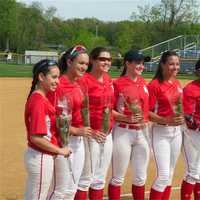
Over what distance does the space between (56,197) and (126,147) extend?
4.14ft

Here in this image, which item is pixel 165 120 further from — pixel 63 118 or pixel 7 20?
pixel 7 20

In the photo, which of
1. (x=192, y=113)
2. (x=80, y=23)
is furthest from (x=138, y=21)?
(x=192, y=113)

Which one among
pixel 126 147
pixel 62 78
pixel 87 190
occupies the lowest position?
pixel 87 190

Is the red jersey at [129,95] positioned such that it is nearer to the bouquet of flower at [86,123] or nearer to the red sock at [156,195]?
the bouquet of flower at [86,123]

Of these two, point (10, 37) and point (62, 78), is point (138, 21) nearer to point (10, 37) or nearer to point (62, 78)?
point (10, 37)

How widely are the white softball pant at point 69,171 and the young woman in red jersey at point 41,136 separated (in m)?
0.20

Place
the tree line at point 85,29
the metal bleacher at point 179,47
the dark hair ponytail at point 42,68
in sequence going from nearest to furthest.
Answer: the dark hair ponytail at point 42,68, the metal bleacher at point 179,47, the tree line at point 85,29

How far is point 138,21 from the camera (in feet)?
212

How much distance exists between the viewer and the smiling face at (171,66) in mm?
5480

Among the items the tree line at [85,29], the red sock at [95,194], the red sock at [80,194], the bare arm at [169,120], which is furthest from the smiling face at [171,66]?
the tree line at [85,29]

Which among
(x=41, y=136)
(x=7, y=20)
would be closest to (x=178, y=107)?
(x=41, y=136)

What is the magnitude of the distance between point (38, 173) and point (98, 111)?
1355 mm

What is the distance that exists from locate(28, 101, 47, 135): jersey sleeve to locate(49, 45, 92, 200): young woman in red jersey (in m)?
0.59

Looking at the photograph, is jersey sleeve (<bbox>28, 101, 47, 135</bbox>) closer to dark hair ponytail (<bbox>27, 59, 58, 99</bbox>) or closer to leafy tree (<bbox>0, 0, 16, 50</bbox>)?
dark hair ponytail (<bbox>27, 59, 58, 99</bbox>)
